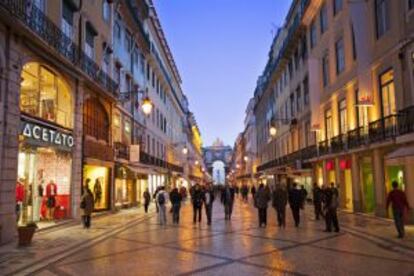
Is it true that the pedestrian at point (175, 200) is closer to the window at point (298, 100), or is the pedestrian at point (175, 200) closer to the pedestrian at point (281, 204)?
the pedestrian at point (281, 204)

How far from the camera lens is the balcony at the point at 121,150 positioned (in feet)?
96.8

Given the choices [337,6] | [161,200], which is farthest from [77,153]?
[337,6]

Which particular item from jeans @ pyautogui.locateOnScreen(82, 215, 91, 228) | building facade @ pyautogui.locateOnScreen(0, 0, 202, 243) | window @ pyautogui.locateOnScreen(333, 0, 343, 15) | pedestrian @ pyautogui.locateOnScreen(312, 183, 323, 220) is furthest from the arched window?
window @ pyautogui.locateOnScreen(333, 0, 343, 15)

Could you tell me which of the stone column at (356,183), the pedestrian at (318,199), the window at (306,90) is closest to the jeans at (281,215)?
the pedestrian at (318,199)

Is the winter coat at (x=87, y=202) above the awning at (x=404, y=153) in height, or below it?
below

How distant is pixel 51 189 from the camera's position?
1966 cm

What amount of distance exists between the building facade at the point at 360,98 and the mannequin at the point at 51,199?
1364 centimetres

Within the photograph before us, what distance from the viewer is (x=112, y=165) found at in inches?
1107

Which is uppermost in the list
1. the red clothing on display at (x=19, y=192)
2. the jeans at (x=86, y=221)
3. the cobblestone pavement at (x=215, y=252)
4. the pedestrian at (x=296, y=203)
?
the red clothing on display at (x=19, y=192)

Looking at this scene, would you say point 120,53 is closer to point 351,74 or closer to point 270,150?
point 351,74

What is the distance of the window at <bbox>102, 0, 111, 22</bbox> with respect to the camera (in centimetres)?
2703

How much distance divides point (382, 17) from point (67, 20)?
46.4 feet

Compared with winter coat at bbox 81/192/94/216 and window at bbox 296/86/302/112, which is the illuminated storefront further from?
window at bbox 296/86/302/112

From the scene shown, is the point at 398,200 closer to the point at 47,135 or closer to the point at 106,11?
the point at 47,135
